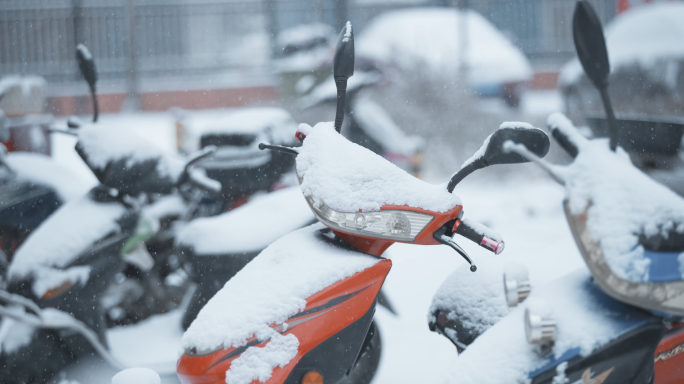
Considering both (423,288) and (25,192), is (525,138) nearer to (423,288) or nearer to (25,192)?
(423,288)

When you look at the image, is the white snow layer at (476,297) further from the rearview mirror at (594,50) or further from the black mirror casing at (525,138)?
the rearview mirror at (594,50)

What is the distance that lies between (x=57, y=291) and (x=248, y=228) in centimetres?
88

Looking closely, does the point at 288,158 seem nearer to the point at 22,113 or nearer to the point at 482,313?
the point at 482,313

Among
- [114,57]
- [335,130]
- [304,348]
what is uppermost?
[335,130]

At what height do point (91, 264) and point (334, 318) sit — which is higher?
point (334, 318)

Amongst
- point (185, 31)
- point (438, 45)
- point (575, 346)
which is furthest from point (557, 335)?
point (185, 31)

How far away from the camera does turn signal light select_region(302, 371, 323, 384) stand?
1.72 metres

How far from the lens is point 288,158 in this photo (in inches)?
140

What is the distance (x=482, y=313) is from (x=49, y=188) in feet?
9.07

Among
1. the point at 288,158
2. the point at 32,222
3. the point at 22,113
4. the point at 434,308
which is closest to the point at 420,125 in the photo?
the point at 288,158

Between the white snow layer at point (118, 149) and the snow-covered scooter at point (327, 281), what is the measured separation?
4.35ft

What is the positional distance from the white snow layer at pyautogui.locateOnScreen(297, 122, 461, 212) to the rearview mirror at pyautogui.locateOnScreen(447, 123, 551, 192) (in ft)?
0.35

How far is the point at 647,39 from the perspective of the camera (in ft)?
Result: 19.9

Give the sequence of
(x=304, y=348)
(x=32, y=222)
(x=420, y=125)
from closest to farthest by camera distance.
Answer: (x=304, y=348), (x=32, y=222), (x=420, y=125)
